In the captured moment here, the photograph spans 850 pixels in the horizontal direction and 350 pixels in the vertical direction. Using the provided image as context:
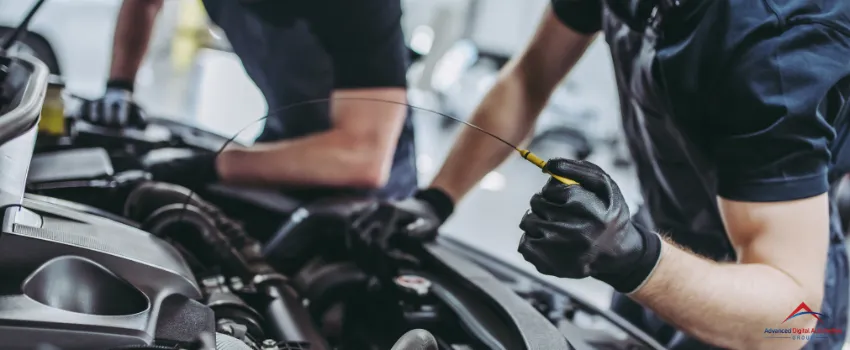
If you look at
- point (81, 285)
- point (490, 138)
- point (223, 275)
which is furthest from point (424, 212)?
point (81, 285)

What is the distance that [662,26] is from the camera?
0.75 m

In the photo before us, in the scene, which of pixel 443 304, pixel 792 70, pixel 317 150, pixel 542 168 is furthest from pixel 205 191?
pixel 792 70

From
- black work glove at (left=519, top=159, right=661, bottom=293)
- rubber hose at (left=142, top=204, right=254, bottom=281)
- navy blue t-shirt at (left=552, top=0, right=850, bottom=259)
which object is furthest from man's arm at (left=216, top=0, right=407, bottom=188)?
black work glove at (left=519, top=159, right=661, bottom=293)

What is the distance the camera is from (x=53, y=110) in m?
1.08

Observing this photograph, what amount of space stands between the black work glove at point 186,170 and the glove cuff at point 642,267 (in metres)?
0.64

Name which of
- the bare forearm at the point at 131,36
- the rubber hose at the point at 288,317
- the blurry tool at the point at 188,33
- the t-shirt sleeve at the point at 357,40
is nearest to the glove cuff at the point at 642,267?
the rubber hose at the point at 288,317

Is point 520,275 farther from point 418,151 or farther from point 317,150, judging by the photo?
point 418,151

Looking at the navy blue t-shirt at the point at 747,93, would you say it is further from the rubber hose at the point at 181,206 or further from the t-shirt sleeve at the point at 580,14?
the rubber hose at the point at 181,206

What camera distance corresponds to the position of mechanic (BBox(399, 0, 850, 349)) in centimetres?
58

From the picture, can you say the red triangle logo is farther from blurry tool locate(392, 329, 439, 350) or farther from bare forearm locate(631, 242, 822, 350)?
blurry tool locate(392, 329, 439, 350)

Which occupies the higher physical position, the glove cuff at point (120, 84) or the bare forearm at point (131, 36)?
the bare forearm at point (131, 36)

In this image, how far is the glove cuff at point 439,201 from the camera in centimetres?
100

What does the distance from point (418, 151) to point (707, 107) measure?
0.74m

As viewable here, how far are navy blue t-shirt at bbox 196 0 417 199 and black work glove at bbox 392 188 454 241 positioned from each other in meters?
0.17
